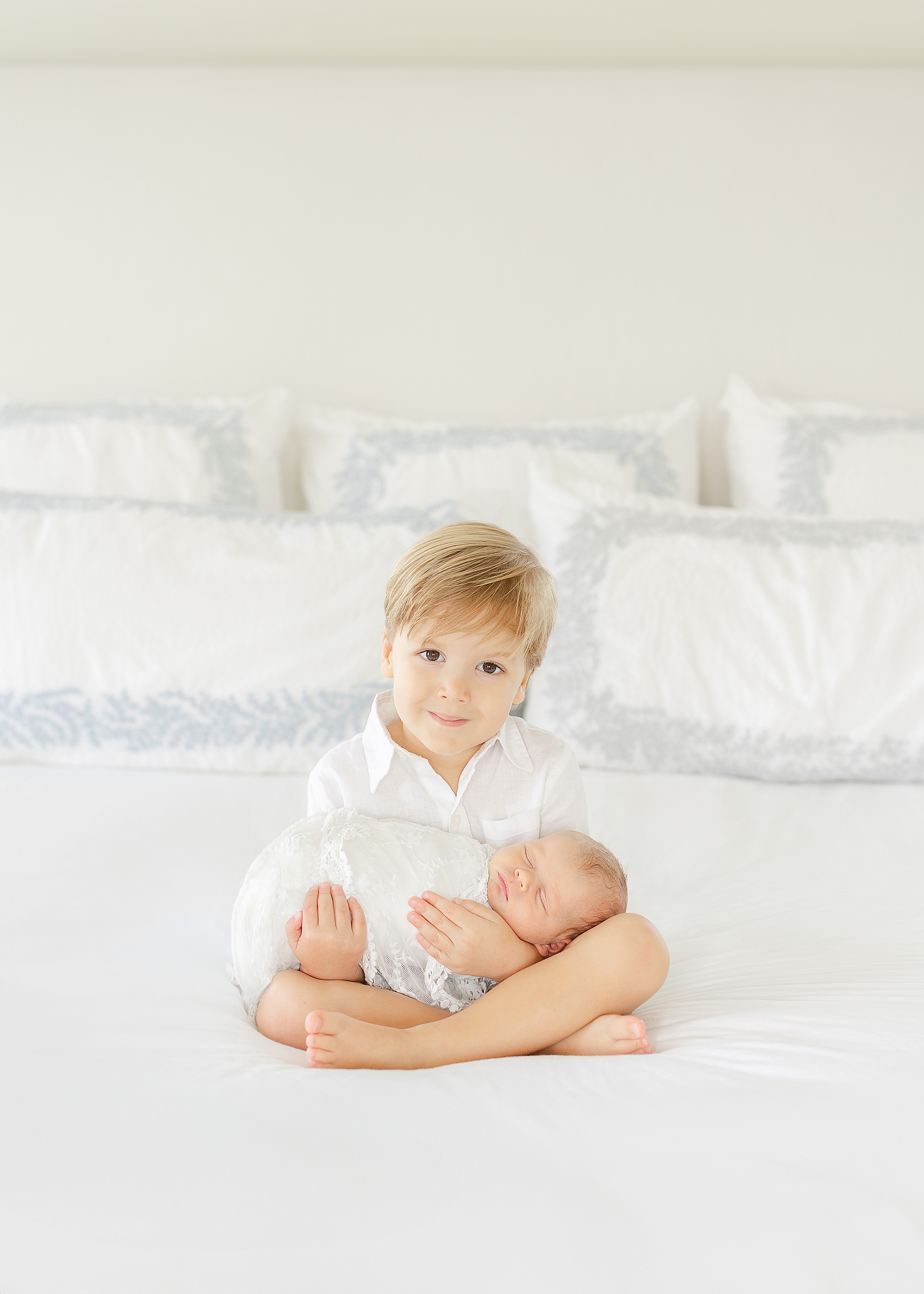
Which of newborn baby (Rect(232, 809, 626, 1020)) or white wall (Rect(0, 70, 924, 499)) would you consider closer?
newborn baby (Rect(232, 809, 626, 1020))

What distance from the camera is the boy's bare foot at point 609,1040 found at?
81 cm

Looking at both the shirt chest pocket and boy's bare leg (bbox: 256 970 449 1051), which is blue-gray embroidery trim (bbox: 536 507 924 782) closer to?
the shirt chest pocket

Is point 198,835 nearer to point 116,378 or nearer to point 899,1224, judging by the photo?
point 899,1224

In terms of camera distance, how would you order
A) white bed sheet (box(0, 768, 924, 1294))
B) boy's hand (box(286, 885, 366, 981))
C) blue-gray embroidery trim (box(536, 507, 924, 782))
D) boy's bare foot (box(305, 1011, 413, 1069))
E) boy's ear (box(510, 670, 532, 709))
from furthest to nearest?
blue-gray embroidery trim (box(536, 507, 924, 782)) → boy's ear (box(510, 670, 532, 709)) → boy's hand (box(286, 885, 366, 981)) → boy's bare foot (box(305, 1011, 413, 1069)) → white bed sheet (box(0, 768, 924, 1294))

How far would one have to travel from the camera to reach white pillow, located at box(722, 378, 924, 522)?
1.72 m

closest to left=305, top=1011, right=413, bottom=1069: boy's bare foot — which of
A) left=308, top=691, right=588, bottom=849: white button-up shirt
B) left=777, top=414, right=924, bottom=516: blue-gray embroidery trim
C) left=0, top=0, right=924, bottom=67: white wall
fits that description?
left=308, top=691, right=588, bottom=849: white button-up shirt

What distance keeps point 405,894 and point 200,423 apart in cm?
114

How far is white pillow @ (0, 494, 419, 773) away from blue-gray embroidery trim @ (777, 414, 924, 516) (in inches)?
29.4

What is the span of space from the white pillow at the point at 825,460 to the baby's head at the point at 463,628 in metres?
0.77

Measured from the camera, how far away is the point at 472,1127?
663 millimetres

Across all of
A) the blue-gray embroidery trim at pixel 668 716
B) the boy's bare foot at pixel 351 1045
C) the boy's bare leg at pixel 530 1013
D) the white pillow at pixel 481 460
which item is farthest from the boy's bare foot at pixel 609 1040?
the white pillow at pixel 481 460

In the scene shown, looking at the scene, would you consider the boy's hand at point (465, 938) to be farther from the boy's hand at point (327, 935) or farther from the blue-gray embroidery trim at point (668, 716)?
the blue-gray embroidery trim at point (668, 716)

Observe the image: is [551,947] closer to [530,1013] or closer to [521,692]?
[530,1013]

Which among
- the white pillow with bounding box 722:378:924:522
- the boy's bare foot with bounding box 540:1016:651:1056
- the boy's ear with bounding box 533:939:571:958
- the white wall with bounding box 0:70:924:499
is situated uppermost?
the white wall with bounding box 0:70:924:499
